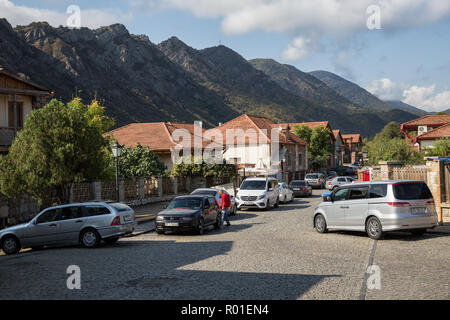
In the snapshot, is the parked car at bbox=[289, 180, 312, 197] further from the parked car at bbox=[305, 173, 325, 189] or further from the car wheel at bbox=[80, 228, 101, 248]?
the car wheel at bbox=[80, 228, 101, 248]

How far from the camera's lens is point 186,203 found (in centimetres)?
1767

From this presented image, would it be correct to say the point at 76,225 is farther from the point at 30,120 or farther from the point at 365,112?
the point at 365,112

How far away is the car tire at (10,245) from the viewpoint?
46.2 ft

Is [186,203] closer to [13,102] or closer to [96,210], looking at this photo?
[96,210]

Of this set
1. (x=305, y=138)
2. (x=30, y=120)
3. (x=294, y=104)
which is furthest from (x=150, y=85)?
(x=30, y=120)

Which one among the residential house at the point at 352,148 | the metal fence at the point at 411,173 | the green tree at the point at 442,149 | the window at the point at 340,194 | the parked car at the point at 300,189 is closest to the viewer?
the window at the point at 340,194

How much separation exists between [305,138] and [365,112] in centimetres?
11457

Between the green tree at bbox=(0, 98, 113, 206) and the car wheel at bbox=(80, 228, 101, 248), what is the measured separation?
4.00 meters

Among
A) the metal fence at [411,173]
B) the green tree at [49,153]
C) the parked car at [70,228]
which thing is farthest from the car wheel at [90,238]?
the metal fence at [411,173]

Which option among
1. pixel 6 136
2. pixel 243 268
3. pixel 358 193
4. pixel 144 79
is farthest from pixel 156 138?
pixel 144 79

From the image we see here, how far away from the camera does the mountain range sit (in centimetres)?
9844

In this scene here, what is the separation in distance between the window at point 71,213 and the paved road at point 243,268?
3.23 ft

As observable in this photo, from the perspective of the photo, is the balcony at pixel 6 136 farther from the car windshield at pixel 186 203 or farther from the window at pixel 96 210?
the window at pixel 96 210

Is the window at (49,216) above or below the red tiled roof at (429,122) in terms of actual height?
below
